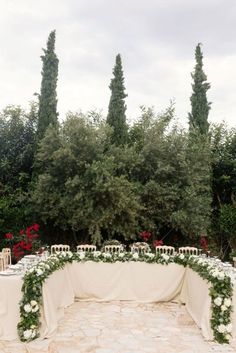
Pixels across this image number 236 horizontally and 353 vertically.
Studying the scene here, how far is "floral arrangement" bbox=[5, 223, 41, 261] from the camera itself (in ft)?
33.5

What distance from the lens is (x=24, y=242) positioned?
1091cm

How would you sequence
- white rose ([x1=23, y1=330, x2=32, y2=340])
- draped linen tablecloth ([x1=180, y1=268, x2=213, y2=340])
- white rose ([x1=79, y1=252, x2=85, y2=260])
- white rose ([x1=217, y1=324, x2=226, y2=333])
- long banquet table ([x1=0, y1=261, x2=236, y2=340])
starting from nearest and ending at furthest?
1. white rose ([x1=23, y1=330, x2=32, y2=340])
2. white rose ([x1=217, y1=324, x2=226, y2=333])
3. draped linen tablecloth ([x1=180, y1=268, x2=213, y2=340])
4. long banquet table ([x1=0, y1=261, x2=236, y2=340])
5. white rose ([x1=79, y1=252, x2=85, y2=260])

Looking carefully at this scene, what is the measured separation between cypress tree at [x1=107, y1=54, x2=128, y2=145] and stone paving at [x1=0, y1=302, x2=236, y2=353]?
6.88 m

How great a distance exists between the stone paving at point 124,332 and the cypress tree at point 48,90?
6905mm

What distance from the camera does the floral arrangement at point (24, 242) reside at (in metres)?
10.2

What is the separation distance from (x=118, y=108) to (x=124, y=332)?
912cm

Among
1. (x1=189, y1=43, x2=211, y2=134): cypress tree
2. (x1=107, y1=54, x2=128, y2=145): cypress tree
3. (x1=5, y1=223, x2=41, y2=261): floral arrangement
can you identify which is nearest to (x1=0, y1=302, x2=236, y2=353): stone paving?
(x1=5, y1=223, x2=41, y2=261): floral arrangement

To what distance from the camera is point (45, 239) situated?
12734 millimetres

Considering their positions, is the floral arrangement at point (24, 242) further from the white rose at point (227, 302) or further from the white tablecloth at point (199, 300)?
the white rose at point (227, 302)

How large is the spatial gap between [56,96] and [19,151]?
2159 mm

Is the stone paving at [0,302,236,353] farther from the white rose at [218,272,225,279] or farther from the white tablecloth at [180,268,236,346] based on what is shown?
the white rose at [218,272,225,279]

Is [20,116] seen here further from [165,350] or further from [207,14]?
[165,350]

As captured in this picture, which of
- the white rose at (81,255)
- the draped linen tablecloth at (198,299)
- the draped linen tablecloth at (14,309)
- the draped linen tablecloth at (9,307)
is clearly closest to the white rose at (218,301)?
the draped linen tablecloth at (198,299)

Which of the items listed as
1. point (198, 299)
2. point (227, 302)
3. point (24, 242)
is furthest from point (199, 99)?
point (227, 302)
